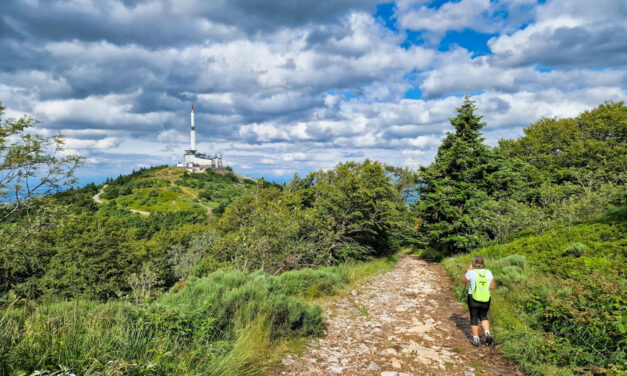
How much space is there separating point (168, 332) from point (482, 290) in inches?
236

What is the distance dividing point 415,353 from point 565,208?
463 inches

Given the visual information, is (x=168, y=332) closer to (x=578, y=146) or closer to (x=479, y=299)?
(x=479, y=299)

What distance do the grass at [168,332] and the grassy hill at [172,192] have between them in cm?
8891

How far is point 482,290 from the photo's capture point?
597cm

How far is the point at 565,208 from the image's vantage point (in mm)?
12336

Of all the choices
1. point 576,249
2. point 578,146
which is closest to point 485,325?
point 576,249

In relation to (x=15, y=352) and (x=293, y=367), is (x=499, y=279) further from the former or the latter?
(x=15, y=352)

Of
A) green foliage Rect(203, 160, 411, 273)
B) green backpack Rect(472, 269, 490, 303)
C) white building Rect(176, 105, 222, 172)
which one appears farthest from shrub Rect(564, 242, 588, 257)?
white building Rect(176, 105, 222, 172)

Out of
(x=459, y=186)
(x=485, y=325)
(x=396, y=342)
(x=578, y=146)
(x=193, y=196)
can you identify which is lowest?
(x=193, y=196)

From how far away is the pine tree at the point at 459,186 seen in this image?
18334mm

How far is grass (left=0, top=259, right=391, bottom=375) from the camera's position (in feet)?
8.90

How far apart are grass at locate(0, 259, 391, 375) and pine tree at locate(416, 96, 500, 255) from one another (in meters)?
15.1

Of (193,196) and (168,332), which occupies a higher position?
(168,332)

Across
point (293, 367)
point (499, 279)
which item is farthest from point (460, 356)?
point (499, 279)
